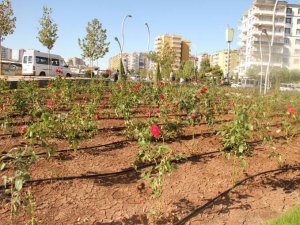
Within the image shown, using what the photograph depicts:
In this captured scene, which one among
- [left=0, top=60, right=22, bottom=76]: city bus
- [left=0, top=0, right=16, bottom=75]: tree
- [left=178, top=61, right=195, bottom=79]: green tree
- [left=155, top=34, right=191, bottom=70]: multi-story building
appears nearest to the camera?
[left=0, top=0, right=16, bottom=75]: tree

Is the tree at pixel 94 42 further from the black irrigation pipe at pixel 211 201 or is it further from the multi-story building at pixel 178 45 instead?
the multi-story building at pixel 178 45

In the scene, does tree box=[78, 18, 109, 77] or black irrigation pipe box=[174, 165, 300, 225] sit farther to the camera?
tree box=[78, 18, 109, 77]

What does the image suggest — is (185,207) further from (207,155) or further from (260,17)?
(260,17)

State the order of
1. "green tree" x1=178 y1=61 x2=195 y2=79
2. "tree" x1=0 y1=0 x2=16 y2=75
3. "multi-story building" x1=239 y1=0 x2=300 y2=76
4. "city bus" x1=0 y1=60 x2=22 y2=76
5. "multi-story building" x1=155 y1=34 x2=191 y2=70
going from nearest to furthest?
"tree" x1=0 y1=0 x2=16 y2=75 < "city bus" x1=0 y1=60 x2=22 y2=76 < "green tree" x1=178 y1=61 x2=195 y2=79 < "multi-story building" x1=239 y1=0 x2=300 y2=76 < "multi-story building" x1=155 y1=34 x2=191 y2=70

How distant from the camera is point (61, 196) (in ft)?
12.4

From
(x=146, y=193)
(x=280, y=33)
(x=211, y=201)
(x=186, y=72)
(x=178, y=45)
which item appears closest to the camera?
(x=211, y=201)

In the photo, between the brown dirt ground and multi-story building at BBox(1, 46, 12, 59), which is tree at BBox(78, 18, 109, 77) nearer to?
the brown dirt ground

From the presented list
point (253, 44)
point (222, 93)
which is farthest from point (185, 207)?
point (253, 44)

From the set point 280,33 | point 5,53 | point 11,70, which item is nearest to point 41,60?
point 11,70

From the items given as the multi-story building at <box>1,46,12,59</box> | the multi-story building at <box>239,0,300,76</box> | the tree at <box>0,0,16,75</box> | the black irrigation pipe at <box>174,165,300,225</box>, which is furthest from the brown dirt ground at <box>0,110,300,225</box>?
the multi-story building at <box>1,46,12,59</box>

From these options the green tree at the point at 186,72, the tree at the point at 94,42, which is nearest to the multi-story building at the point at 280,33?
the green tree at the point at 186,72

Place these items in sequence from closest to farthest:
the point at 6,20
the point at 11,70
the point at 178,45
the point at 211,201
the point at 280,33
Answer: the point at 211,201, the point at 6,20, the point at 11,70, the point at 280,33, the point at 178,45

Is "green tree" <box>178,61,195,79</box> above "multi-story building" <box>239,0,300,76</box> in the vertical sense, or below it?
below

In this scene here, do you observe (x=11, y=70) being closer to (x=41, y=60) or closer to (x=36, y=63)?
(x=41, y=60)
